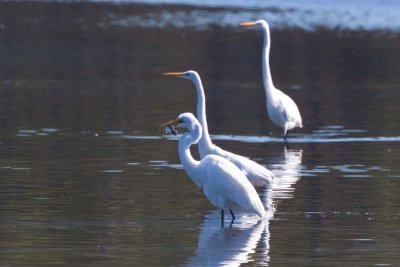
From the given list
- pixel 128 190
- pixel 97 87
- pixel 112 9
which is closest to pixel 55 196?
pixel 128 190

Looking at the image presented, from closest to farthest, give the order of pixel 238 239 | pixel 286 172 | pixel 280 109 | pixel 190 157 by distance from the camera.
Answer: pixel 238 239, pixel 190 157, pixel 286 172, pixel 280 109

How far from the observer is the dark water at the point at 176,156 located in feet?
34.6

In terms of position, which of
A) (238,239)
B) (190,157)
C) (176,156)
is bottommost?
(176,156)

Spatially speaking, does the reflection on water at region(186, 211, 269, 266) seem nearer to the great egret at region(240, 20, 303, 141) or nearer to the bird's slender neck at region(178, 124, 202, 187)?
the bird's slender neck at region(178, 124, 202, 187)

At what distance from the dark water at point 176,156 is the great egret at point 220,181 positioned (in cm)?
22

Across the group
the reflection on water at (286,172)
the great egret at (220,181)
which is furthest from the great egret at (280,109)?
the great egret at (220,181)

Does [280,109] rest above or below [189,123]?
below

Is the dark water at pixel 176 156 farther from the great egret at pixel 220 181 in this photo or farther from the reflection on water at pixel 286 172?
the great egret at pixel 220 181

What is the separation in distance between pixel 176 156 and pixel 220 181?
4.52 m

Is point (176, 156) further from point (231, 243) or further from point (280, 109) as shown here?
point (231, 243)

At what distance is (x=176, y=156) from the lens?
16219mm

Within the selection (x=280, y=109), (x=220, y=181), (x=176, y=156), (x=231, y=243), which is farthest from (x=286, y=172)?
(x=231, y=243)

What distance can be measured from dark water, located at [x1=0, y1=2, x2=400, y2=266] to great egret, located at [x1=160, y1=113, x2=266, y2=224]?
0.73ft

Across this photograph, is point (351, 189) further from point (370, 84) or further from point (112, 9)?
point (112, 9)
